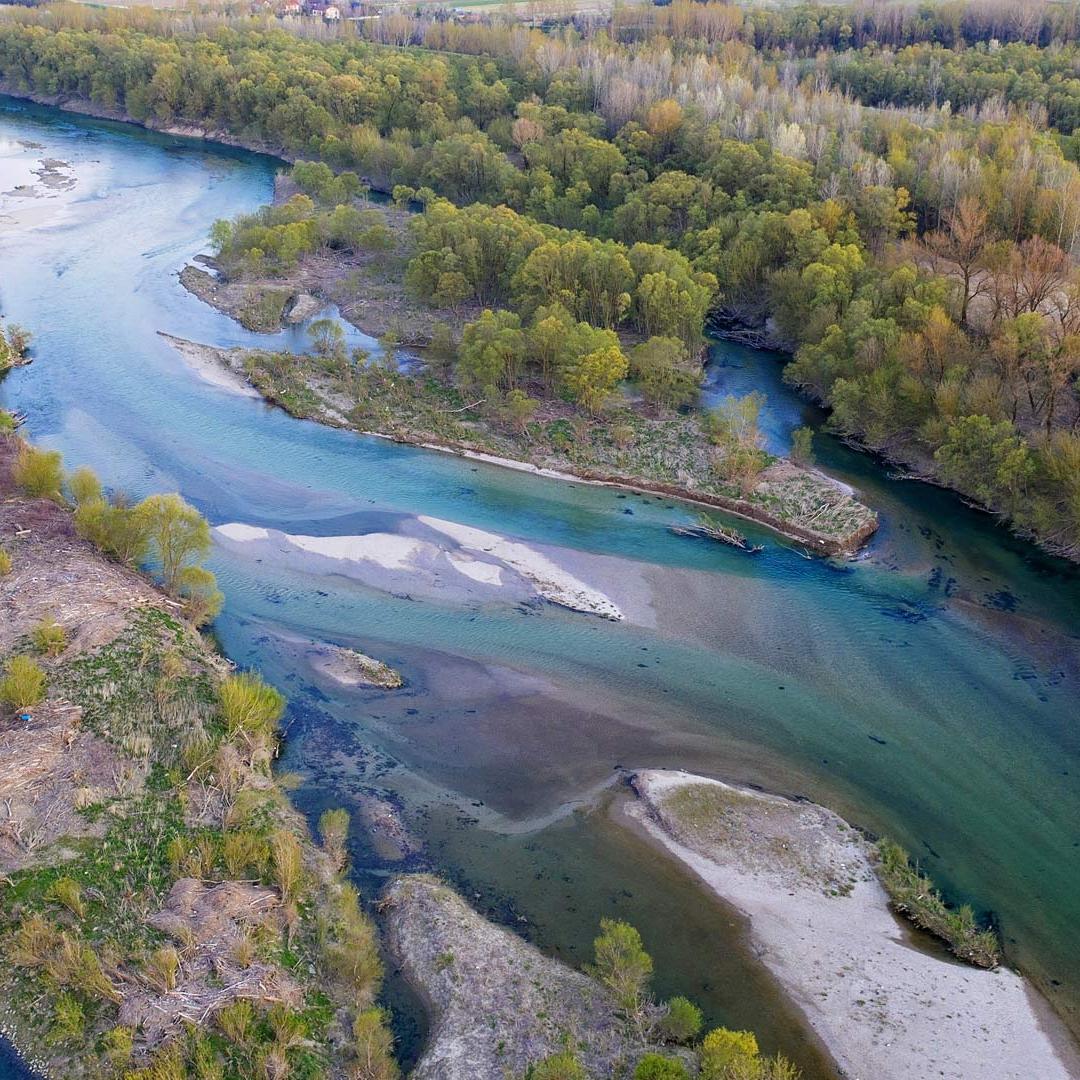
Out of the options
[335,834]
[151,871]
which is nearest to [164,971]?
[151,871]

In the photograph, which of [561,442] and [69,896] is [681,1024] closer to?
[69,896]

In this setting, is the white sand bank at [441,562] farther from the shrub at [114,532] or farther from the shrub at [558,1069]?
the shrub at [558,1069]

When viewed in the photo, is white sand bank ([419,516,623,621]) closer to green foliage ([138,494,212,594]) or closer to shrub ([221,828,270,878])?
green foliage ([138,494,212,594])

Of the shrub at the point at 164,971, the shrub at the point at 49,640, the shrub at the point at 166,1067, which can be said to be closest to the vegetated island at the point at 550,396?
the shrub at the point at 49,640

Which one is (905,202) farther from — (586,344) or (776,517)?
(776,517)

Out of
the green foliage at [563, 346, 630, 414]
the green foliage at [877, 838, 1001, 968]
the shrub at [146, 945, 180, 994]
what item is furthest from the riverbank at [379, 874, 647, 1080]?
the green foliage at [563, 346, 630, 414]

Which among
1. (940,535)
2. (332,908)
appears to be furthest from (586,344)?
(332,908)
